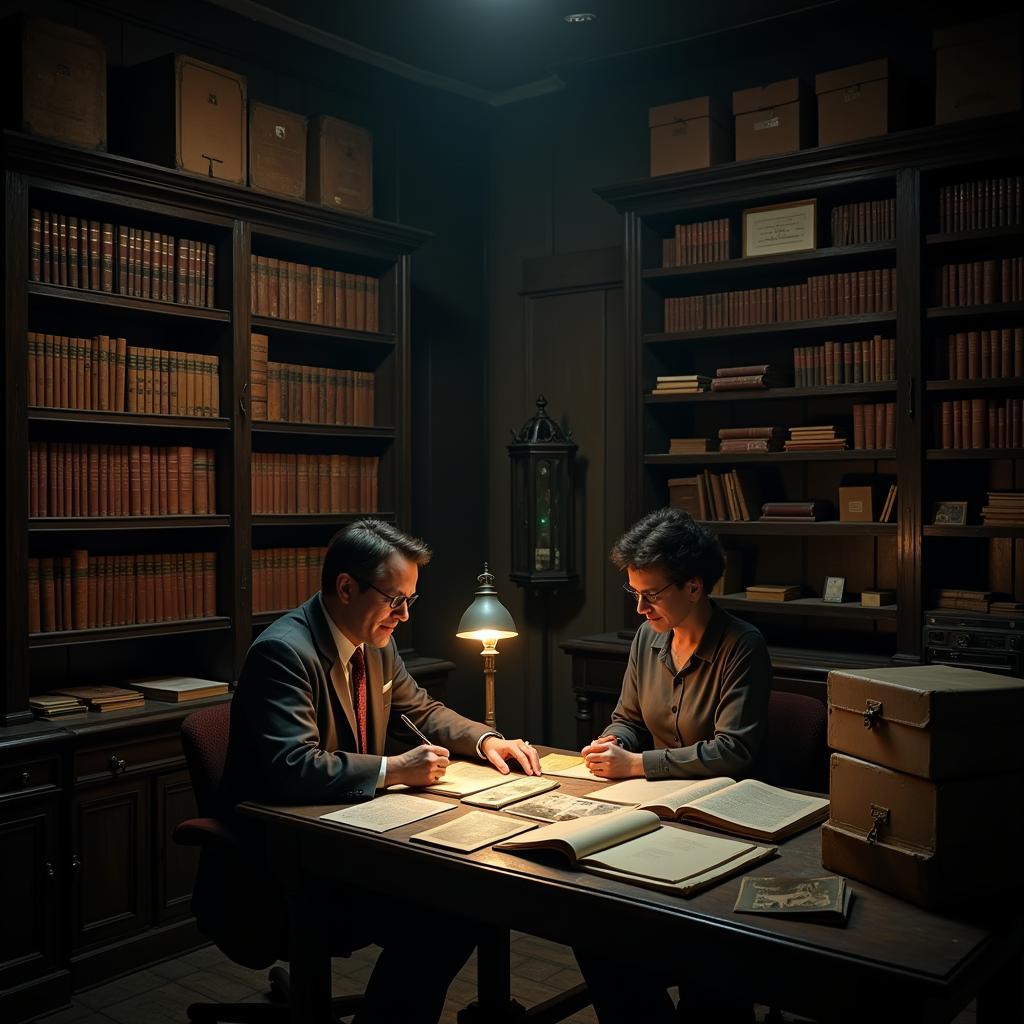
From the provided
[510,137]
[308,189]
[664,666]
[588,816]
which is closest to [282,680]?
[588,816]

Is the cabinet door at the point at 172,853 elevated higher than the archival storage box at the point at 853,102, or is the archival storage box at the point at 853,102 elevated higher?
the archival storage box at the point at 853,102

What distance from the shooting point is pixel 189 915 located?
3.66 m

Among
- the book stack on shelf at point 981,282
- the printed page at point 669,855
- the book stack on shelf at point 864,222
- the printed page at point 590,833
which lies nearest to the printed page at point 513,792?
the printed page at point 590,833

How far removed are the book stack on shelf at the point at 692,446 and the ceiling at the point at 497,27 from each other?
5.15ft

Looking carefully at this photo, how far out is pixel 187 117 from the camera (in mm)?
3705

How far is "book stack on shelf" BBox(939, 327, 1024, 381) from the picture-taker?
11.9 ft

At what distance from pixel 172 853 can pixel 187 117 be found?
7.93ft

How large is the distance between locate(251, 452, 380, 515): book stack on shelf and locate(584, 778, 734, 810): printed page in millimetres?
2032

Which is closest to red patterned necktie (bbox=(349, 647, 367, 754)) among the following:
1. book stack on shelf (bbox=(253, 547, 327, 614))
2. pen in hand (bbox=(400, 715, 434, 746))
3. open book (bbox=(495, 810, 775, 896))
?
pen in hand (bbox=(400, 715, 434, 746))

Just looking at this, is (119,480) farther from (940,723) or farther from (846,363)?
(940,723)

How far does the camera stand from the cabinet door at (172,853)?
356 cm

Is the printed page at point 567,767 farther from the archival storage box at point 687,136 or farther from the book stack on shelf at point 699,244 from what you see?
the archival storage box at point 687,136

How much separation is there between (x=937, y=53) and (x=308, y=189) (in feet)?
7.48

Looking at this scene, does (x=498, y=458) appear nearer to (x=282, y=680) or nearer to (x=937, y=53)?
(x=937, y=53)
